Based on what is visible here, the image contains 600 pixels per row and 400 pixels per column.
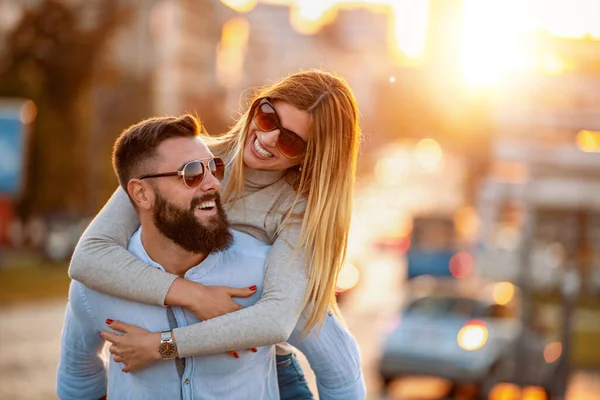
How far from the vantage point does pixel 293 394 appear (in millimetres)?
3207

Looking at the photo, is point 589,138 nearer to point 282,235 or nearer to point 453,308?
point 453,308

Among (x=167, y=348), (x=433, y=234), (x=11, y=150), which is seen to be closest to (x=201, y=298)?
(x=167, y=348)

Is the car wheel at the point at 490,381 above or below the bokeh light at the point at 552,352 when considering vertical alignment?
below

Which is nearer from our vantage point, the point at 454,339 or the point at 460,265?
the point at 454,339

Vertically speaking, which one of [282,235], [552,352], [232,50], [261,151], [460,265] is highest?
[232,50]

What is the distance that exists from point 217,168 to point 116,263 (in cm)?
41

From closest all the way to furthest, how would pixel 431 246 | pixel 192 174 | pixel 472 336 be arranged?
pixel 192 174 < pixel 472 336 < pixel 431 246

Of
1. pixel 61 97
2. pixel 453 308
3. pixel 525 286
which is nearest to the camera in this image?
pixel 525 286

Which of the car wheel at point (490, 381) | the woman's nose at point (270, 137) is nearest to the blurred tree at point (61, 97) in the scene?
the car wheel at point (490, 381)

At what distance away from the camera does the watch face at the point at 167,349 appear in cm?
275

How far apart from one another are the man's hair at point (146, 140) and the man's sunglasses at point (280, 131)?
0.87 ft

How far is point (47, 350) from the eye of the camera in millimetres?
15820

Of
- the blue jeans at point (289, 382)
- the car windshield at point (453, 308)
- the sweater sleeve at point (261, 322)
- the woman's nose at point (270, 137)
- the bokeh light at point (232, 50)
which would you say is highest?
the bokeh light at point (232, 50)

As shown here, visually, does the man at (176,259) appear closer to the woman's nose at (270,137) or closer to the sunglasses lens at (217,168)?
the sunglasses lens at (217,168)
